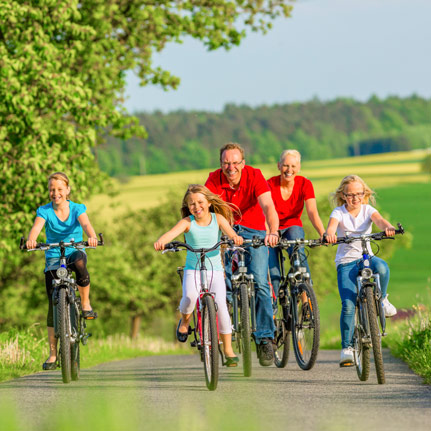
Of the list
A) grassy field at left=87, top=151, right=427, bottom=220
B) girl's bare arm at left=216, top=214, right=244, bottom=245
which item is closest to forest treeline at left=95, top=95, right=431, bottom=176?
grassy field at left=87, top=151, right=427, bottom=220

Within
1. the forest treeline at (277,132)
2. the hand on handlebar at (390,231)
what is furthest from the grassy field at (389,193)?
the hand on handlebar at (390,231)

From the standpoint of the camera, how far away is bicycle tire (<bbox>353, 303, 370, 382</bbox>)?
26.8 feet

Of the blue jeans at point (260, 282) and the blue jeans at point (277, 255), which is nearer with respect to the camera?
the blue jeans at point (260, 282)

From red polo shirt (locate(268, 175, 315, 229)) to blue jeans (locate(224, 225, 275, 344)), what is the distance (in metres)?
0.48

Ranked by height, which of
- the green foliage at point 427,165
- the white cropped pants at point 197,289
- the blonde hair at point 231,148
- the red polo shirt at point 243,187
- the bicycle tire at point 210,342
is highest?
the green foliage at point 427,165

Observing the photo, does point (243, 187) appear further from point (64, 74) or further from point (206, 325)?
point (64, 74)

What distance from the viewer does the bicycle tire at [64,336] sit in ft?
28.3

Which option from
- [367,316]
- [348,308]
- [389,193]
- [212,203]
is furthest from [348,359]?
[389,193]

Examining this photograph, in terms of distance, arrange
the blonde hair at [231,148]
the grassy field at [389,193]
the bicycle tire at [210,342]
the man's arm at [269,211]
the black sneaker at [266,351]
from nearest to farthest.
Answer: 1. the bicycle tire at [210,342]
2. the man's arm at [269,211]
3. the blonde hair at [231,148]
4. the black sneaker at [266,351]
5. the grassy field at [389,193]

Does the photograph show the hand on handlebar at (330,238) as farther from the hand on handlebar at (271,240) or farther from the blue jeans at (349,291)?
the hand on handlebar at (271,240)

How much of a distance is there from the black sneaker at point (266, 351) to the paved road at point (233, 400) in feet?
0.39

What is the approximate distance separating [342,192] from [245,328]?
1.66 m

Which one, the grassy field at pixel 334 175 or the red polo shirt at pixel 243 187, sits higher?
the grassy field at pixel 334 175

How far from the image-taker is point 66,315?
8766mm
